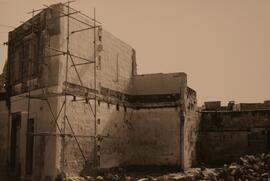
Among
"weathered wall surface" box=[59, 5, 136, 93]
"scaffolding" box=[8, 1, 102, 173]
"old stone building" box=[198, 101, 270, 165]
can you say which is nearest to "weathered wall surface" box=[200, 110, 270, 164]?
"old stone building" box=[198, 101, 270, 165]

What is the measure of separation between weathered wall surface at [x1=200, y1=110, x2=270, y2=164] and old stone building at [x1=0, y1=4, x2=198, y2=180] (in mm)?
2339

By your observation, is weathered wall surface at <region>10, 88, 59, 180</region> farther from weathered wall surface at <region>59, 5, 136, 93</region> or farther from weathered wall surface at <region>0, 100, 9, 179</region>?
weathered wall surface at <region>0, 100, 9, 179</region>

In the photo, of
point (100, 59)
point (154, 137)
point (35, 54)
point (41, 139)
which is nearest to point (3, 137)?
point (41, 139)

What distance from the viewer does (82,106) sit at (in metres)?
15.7

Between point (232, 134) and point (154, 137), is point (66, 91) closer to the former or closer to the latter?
point (154, 137)

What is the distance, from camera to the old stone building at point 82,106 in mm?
14500

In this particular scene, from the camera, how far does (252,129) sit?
23.5 m

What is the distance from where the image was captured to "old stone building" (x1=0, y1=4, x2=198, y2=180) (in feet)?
47.6

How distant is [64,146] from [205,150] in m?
A: 12.4

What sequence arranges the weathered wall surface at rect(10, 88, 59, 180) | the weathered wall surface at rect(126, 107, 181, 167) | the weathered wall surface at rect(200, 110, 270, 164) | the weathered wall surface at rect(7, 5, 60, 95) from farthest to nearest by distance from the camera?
the weathered wall surface at rect(200, 110, 270, 164) → the weathered wall surface at rect(126, 107, 181, 167) → the weathered wall surface at rect(7, 5, 60, 95) → the weathered wall surface at rect(10, 88, 59, 180)

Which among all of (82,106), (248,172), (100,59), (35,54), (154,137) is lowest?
(248,172)

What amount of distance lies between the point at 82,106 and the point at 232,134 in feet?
39.6

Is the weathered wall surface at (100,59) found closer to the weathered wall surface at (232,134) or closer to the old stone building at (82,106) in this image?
the old stone building at (82,106)

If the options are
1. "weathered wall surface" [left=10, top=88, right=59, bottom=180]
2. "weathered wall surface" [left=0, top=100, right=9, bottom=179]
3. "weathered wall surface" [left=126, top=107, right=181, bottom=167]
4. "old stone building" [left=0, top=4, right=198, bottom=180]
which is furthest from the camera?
"weathered wall surface" [left=126, top=107, right=181, bottom=167]
